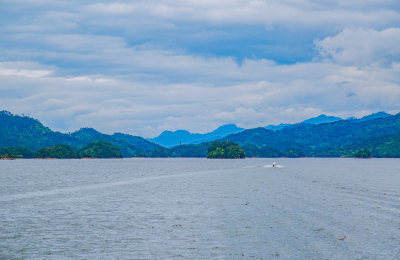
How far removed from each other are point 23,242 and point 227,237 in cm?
1403

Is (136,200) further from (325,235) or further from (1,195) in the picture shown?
(325,235)

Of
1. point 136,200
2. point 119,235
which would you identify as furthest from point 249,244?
point 136,200

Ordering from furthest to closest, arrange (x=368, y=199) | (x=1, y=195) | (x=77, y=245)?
(x=1, y=195), (x=368, y=199), (x=77, y=245)

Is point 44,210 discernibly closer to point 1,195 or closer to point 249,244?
point 1,195

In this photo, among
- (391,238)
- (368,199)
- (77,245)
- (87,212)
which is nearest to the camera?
(77,245)

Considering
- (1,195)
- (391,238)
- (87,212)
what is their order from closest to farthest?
1. (391,238)
2. (87,212)
3. (1,195)

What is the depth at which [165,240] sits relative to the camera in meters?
28.9

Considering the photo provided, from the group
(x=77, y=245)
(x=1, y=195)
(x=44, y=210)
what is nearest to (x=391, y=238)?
(x=77, y=245)

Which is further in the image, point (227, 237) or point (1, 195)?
point (1, 195)

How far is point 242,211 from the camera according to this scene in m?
44.2

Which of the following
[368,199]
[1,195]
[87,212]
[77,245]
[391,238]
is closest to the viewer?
[77,245]

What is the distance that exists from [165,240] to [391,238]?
1581 cm

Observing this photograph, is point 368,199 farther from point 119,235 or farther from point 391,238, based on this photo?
point 119,235

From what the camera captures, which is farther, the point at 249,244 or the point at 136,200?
the point at 136,200
